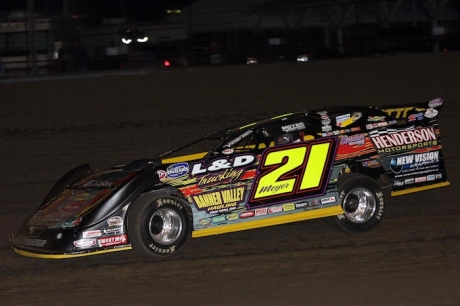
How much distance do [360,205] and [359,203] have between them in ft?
0.08

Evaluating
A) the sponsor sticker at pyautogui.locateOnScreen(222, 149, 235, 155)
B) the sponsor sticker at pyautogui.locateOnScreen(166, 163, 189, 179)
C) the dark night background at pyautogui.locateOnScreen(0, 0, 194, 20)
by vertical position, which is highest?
the dark night background at pyautogui.locateOnScreen(0, 0, 194, 20)

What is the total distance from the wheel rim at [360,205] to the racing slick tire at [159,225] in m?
1.60

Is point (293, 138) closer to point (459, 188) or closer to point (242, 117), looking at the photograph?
point (459, 188)

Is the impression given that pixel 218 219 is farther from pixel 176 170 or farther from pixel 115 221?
pixel 115 221

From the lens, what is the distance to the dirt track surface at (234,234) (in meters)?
6.04

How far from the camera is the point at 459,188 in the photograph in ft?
31.9

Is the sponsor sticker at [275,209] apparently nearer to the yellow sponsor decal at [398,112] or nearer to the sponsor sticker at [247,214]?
the sponsor sticker at [247,214]

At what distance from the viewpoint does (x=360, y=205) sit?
7730 mm

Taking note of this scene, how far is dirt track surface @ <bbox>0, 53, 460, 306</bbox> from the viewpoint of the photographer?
19.8 ft

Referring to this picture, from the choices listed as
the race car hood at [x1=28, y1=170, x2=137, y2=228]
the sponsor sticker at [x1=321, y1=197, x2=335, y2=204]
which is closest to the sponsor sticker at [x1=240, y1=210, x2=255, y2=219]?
the sponsor sticker at [x1=321, y1=197, x2=335, y2=204]

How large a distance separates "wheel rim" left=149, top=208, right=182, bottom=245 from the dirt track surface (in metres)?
0.21

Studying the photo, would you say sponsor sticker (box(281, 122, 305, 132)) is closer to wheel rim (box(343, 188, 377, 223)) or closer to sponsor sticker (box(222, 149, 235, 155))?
sponsor sticker (box(222, 149, 235, 155))

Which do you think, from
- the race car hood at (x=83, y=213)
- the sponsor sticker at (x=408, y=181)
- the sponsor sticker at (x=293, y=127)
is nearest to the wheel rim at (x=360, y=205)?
the sponsor sticker at (x=408, y=181)

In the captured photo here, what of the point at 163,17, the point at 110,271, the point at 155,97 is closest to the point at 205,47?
the point at 163,17
